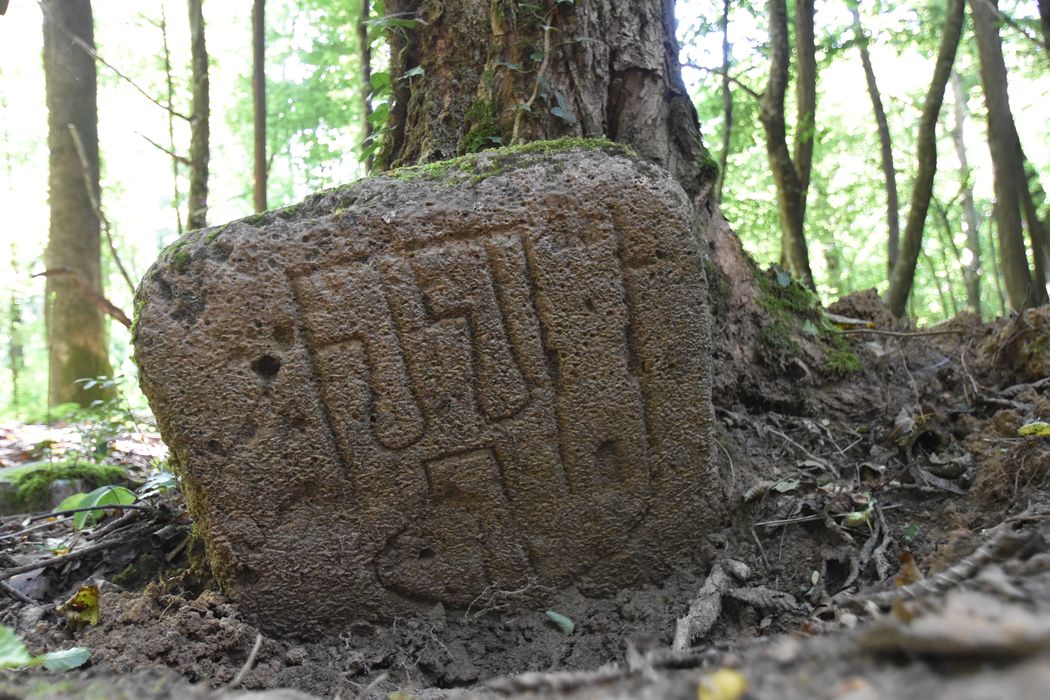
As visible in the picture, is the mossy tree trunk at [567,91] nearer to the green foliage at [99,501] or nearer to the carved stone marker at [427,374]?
the carved stone marker at [427,374]

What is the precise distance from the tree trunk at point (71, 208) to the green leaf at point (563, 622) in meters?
6.13

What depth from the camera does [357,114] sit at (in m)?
8.56

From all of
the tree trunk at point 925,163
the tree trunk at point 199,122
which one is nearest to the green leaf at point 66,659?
the tree trunk at point 199,122

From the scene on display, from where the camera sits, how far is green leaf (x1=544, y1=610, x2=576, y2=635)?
216 centimetres

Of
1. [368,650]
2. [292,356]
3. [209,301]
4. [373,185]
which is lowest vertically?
[368,650]

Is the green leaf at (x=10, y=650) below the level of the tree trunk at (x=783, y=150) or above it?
below

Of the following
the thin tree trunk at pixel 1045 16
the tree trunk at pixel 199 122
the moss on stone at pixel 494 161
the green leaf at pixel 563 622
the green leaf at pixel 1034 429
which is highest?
the thin tree trunk at pixel 1045 16

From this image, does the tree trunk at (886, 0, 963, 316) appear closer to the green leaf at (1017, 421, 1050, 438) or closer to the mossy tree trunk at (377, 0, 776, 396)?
the mossy tree trunk at (377, 0, 776, 396)

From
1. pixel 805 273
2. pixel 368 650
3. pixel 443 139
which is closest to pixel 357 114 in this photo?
pixel 805 273

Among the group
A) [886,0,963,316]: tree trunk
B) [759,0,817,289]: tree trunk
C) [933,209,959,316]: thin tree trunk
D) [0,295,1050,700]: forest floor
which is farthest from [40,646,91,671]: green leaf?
[933,209,959,316]: thin tree trunk

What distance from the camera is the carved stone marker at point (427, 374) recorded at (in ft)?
6.51

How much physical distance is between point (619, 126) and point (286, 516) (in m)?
1.75

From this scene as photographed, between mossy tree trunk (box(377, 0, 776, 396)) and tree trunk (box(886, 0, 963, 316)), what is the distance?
9.52ft

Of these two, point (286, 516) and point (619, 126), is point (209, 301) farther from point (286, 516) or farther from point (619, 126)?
point (619, 126)
